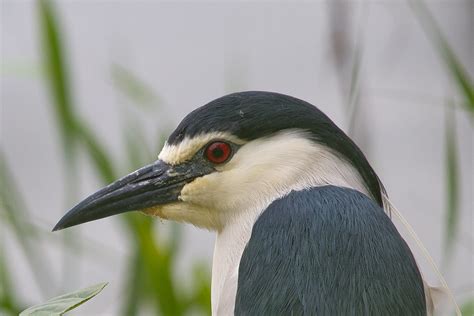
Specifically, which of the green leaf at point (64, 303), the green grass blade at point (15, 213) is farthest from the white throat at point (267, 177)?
the green grass blade at point (15, 213)

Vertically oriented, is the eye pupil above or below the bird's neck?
above

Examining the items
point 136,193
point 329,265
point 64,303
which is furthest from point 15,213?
point 64,303

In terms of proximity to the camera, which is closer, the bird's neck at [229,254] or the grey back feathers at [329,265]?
the grey back feathers at [329,265]

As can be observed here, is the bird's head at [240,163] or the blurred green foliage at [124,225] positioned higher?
the bird's head at [240,163]

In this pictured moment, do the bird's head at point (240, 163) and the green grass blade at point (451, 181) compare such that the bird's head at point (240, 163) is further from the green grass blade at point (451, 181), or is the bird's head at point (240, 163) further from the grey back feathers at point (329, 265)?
the green grass blade at point (451, 181)

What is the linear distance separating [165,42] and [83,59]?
319mm

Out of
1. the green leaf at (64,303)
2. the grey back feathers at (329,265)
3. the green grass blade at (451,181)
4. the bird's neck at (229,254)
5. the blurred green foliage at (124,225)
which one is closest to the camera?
the green leaf at (64,303)

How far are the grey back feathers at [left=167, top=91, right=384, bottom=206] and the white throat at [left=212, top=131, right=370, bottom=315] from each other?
0.01 m

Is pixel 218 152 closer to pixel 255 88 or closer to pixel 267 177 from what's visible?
pixel 267 177

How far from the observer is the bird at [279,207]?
→ 4.47 feet

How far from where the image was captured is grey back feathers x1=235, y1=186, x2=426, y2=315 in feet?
4.43

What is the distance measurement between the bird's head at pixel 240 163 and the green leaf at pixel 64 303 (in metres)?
0.42

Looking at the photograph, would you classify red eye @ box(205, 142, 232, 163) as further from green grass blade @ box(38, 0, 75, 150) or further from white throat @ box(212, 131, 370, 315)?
green grass blade @ box(38, 0, 75, 150)

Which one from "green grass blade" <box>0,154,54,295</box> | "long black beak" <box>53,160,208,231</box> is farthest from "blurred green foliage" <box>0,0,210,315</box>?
"long black beak" <box>53,160,208,231</box>
